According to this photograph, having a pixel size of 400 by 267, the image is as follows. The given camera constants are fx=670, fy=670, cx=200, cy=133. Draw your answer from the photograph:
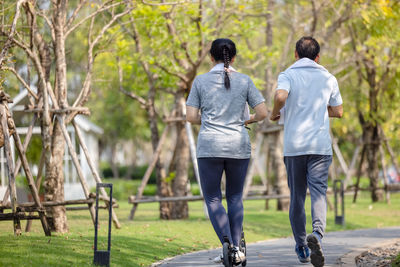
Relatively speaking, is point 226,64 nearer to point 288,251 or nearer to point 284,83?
point 284,83

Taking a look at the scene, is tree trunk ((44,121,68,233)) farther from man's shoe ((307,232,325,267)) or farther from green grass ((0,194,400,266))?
man's shoe ((307,232,325,267))

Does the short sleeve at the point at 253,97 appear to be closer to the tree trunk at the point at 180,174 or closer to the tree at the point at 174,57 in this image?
the tree at the point at 174,57

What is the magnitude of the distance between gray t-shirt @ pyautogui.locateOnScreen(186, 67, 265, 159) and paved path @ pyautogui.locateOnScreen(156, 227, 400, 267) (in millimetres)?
1532

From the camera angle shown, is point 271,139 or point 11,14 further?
point 271,139

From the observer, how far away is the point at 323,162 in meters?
6.00

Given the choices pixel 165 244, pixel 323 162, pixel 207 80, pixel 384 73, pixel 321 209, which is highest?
pixel 384 73

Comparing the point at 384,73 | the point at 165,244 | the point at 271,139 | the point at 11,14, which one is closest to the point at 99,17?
the point at 11,14

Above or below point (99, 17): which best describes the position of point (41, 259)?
below

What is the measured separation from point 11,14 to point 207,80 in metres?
5.90

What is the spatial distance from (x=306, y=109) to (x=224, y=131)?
77cm

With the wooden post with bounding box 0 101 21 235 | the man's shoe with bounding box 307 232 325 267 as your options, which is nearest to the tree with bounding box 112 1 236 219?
the wooden post with bounding box 0 101 21 235

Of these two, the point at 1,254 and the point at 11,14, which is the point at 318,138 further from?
the point at 11,14

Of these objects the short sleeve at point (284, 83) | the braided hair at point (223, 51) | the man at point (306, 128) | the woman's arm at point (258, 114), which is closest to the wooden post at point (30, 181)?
the braided hair at point (223, 51)

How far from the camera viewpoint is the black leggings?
19.4ft
